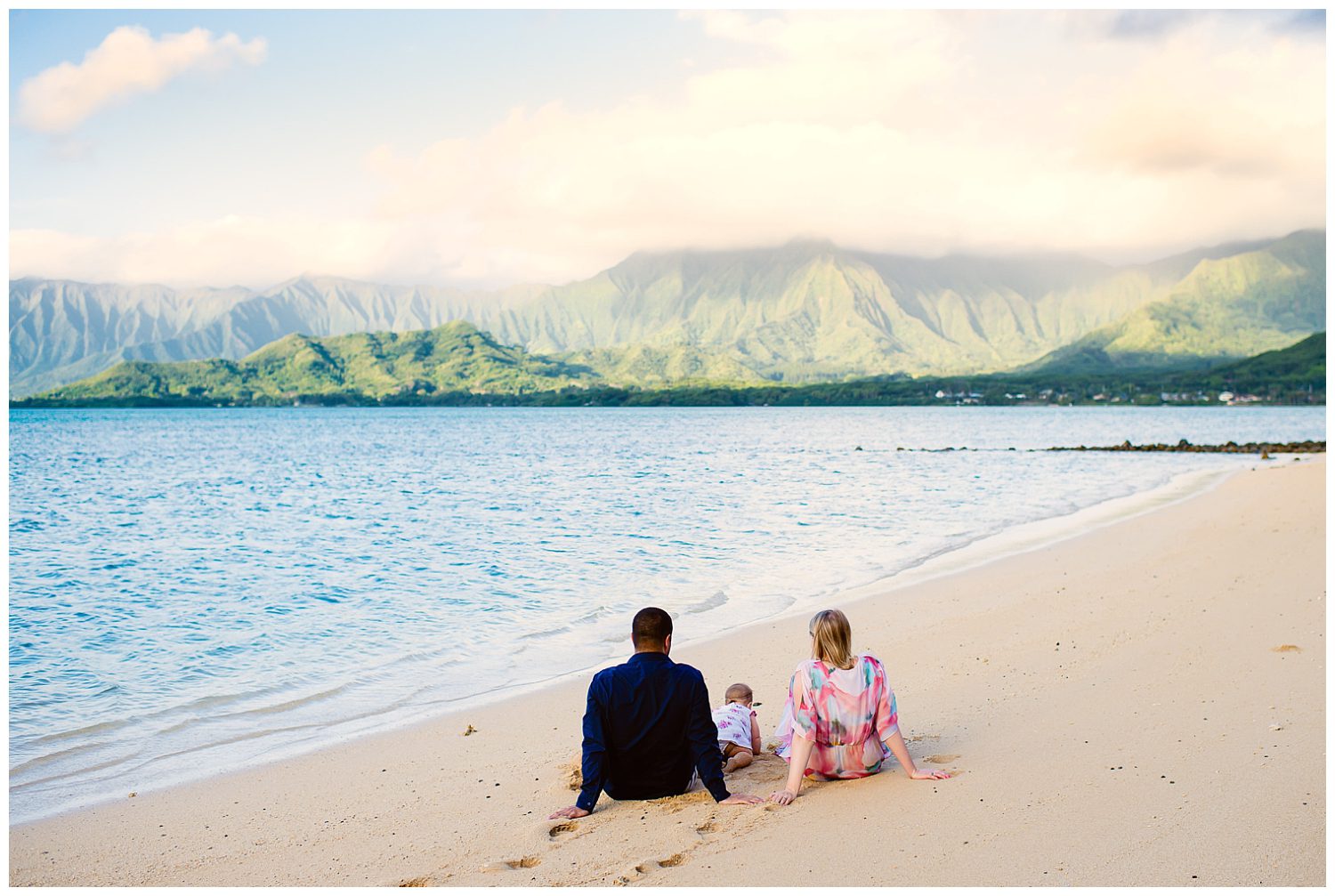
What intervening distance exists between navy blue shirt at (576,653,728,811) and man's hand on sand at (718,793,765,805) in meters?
0.28

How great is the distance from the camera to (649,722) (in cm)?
684

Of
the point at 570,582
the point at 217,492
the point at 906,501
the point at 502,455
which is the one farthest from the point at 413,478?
the point at 570,582

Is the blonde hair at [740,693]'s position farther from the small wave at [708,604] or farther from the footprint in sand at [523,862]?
the small wave at [708,604]

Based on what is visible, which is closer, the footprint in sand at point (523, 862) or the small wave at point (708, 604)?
the footprint in sand at point (523, 862)

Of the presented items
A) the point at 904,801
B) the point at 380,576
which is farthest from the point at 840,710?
the point at 380,576

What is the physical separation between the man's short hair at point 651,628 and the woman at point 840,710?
1020 millimetres

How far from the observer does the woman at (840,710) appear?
6.86 metres

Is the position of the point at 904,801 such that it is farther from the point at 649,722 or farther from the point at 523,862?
the point at 523,862

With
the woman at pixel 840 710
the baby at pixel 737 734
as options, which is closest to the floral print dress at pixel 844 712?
the woman at pixel 840 710

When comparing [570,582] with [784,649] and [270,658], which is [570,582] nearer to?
[270,658]

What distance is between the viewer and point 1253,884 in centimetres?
498

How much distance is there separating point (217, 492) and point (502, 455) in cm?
3250

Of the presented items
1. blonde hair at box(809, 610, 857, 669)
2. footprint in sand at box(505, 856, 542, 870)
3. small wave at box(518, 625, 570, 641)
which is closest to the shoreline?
small wave at box(518, 625, 570, 641)

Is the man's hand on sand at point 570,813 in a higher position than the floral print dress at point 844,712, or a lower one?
lower
